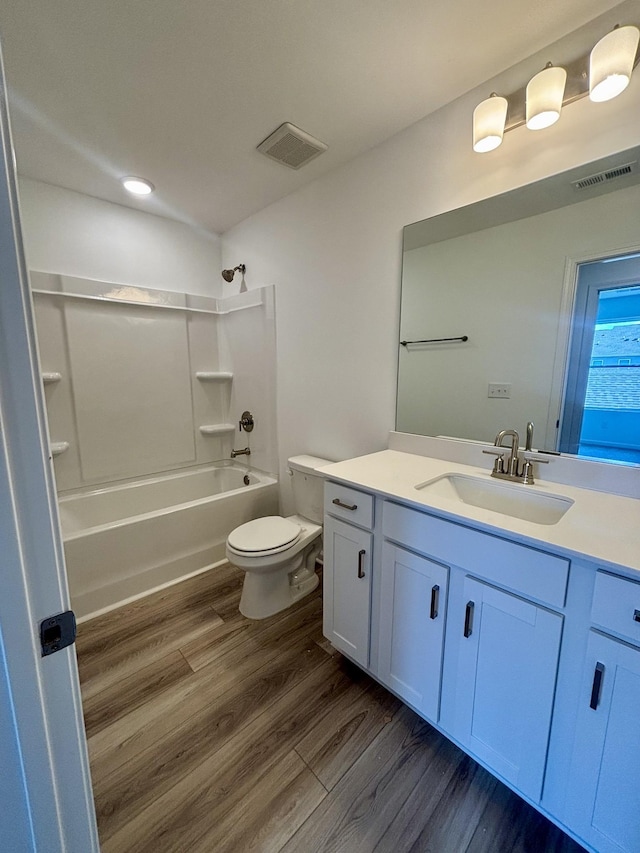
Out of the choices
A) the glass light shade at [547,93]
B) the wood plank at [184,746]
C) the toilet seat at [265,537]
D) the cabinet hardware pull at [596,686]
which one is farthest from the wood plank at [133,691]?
the glass light shade at [547,93]

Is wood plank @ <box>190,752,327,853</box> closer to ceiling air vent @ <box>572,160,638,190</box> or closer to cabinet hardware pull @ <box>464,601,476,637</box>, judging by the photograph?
cabinet hardware pull @ <box>464,601,476,637</box>

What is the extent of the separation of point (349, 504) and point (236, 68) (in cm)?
174

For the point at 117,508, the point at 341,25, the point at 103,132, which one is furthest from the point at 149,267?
the point at 341,25

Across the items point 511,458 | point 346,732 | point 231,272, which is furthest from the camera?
point 231,272

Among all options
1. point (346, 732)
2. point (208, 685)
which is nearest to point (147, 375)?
point (208, 685)

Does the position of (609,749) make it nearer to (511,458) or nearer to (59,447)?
(511,458)

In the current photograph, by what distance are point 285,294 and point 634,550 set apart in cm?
219

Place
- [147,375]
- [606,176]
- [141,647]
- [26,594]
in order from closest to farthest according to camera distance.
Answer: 1. [26,594]
2. [606,176]
3. [141,647]
4. [147,375]

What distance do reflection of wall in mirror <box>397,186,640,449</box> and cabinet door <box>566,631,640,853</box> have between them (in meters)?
0.79

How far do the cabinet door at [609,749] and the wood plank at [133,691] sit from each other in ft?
4.74

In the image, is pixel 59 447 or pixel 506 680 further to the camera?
pixel 59 447

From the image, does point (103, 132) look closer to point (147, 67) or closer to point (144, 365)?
point (147, 67)

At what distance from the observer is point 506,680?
1004 mm

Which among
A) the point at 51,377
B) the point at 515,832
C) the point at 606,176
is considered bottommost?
the point at 515,832
